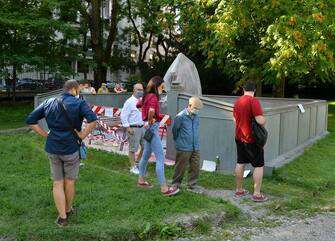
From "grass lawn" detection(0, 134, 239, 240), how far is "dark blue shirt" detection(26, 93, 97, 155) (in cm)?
90

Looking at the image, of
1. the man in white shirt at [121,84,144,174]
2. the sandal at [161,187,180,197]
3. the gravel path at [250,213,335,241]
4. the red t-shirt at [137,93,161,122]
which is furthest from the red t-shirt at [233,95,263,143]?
the man in white shirt at [121,84,144,174]

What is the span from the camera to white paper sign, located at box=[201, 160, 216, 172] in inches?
384

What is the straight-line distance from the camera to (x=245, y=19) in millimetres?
16547

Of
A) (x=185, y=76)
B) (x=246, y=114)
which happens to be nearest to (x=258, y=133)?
(x=246, y=114)

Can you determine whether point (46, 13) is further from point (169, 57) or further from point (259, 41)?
point (169, 57)

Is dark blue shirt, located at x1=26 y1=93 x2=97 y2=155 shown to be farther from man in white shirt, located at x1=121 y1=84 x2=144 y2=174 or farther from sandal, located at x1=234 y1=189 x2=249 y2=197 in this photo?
man in white shirt, located at x1=121 y1=84 x2=144 y2=174

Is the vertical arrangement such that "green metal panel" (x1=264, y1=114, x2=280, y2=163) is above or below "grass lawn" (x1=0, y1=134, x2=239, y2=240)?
above

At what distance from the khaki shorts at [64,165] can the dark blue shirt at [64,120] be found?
0.07 metres

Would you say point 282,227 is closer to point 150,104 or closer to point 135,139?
point 150,104

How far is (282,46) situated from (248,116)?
8503 mm

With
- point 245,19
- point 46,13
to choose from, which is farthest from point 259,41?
point 46,13

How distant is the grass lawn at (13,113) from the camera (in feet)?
55.6

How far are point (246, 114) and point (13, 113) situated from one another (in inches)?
604

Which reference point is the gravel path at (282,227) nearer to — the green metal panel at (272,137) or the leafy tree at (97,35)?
the green metal panel at (272,137)
